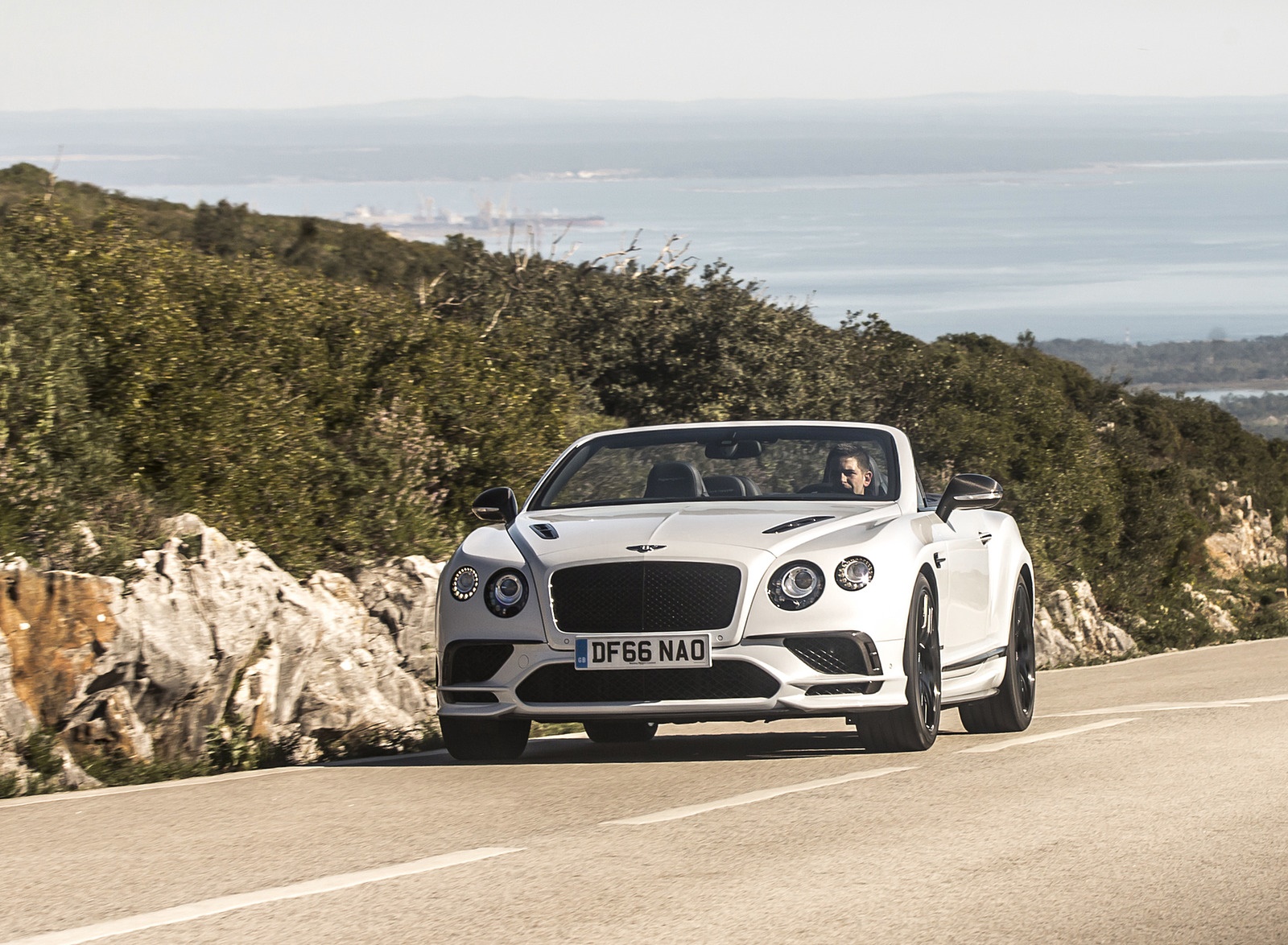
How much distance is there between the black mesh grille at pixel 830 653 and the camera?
819cm

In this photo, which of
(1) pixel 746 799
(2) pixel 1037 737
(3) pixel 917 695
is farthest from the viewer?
(2) pixel 1037 737

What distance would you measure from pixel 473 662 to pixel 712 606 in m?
1.17

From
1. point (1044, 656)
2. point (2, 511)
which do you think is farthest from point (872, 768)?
point (1044, 656)

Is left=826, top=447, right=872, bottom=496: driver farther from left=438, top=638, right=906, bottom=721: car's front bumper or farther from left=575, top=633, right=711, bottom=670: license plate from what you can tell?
left=575, top=633, right=711, bottom=670: license plate

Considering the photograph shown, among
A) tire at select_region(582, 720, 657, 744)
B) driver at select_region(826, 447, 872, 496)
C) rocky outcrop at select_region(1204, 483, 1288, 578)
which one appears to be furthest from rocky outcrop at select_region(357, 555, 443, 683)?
rocky outcrop at select_region(1204, 483, 1288, 578)

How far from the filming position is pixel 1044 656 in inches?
1235

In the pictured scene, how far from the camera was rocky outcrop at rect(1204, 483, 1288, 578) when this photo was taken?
86.4 metres

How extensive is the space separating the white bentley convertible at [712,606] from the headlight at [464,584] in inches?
0.4

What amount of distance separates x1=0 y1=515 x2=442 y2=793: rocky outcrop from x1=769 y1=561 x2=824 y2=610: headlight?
3.89 meters

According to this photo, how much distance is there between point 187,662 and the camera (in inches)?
414

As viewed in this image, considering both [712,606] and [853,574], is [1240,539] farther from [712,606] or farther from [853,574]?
[712,606]

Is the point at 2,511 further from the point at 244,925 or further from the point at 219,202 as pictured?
the point at 219,202

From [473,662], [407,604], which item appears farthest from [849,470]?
[407,604]

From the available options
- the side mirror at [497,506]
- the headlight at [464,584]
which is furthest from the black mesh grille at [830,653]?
the side mirror at [497,506]
